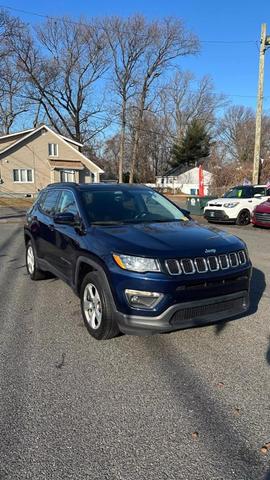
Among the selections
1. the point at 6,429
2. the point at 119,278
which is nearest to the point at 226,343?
the point at 119,278

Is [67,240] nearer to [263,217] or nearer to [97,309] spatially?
[97,309]

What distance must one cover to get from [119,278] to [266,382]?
1.57 metres

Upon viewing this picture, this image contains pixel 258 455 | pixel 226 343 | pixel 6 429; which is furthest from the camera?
pixel 226 343

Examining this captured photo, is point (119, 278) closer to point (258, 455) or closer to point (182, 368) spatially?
point (182, 368)

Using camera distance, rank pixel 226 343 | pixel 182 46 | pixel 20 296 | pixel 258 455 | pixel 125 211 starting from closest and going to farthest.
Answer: pixel 258 455, pixel 226 343, pixel 125 211, pixel 20 296, pixel 182 46

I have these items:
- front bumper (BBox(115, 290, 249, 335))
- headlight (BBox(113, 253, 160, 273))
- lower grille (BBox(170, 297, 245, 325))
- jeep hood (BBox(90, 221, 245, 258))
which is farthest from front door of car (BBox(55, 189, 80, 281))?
lower grille (BBox(170, 297, 245, 325))

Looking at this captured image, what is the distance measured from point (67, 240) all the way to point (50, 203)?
1.43 m

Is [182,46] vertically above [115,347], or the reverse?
[182,46]

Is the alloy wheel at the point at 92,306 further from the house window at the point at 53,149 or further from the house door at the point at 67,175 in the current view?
the house window at the point at 53,149

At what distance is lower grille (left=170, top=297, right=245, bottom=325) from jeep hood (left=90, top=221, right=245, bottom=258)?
51 centimetres

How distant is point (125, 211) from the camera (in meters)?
4.99

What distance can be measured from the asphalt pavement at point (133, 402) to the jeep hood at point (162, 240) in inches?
40.9

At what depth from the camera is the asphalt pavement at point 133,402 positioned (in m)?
2.41

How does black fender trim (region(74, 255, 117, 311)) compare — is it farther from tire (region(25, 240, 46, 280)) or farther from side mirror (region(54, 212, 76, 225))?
tire (region(25, 240, 46, 280))
